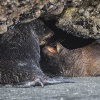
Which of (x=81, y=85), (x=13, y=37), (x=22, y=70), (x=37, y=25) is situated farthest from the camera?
(x=37, y=25)

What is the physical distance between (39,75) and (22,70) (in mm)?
224

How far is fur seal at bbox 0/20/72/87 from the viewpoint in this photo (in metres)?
4.23

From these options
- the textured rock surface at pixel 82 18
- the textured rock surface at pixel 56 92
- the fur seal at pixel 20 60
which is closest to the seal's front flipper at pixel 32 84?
the fur seal at pixel 20 60

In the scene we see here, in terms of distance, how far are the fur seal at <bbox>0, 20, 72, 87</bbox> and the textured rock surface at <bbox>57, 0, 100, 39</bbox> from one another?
510 millimetres

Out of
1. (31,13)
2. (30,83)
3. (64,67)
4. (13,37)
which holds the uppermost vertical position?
(31,13)

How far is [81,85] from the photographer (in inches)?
160

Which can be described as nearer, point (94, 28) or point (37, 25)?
point (94, 28)

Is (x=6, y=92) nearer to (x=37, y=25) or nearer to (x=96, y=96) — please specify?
(x=96, y=96)

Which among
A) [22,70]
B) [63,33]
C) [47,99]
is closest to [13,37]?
[22,70]

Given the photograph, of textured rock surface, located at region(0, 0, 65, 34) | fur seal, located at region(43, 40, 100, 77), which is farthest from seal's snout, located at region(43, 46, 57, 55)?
textured rock surface, located at region(0, 0, 65, 34)

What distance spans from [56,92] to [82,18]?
140cm

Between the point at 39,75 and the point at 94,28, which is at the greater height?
the point at 94,28

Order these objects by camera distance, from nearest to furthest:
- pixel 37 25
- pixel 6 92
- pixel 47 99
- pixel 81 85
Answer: pixel 47 99
pixel 6 92
pixel 81 85
pixel 37 25

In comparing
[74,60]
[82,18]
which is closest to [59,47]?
[74,60]
